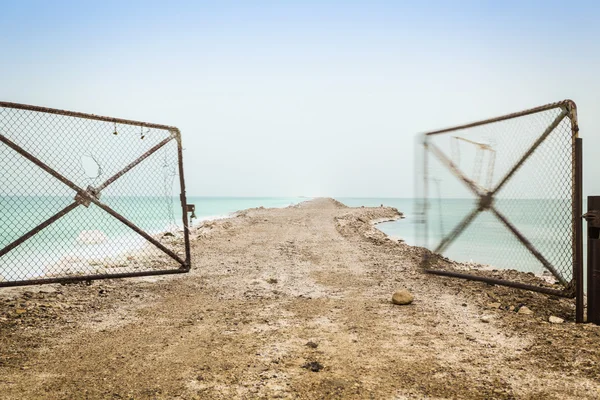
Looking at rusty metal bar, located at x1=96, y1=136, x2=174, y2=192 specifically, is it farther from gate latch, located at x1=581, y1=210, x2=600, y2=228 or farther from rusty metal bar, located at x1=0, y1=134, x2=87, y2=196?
gate latch, located at x1=581, y1=210, x2=600, y2=228

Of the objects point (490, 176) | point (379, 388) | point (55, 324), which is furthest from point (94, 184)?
point (490, 176)

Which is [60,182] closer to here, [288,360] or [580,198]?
[288,360]

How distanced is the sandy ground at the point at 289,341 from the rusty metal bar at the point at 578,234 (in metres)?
0.31

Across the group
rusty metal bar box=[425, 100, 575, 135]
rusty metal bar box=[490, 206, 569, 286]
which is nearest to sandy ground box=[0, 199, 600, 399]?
rusty metal bar box=[490, 206, 569, 286]

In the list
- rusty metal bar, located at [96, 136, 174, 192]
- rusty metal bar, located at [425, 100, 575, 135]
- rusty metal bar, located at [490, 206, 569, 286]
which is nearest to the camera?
rusty metal bar, located at [425, 100, 575, 135]

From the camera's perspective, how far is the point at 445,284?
6.74 meters

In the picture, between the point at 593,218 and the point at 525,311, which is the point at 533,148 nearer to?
the point at 593,218

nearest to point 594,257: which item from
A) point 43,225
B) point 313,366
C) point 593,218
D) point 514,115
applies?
point 593,218

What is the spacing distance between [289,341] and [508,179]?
13.6ft

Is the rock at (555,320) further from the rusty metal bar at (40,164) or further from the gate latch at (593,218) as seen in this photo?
the rusty metal bar at (40,164)

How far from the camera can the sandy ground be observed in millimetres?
3012

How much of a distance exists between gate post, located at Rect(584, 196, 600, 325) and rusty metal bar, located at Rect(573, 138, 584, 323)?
0.33ft

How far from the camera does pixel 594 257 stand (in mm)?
4355

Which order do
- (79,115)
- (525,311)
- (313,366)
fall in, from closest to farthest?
(313,366) → (525,311) → (79,115)
